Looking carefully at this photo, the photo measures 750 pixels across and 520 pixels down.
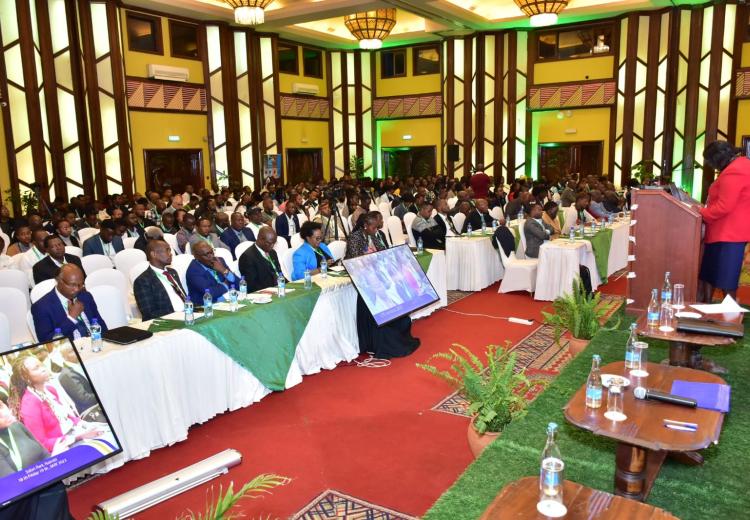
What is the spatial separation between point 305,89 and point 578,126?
27.7 ft

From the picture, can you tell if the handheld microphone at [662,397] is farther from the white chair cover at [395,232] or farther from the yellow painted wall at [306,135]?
the yellow painted wall at [306,135]

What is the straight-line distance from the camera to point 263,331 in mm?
4996

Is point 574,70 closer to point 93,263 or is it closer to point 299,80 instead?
point 299,80

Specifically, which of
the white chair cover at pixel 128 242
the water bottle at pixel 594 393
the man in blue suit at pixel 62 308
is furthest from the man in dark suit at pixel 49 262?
the water bottle at pixel 594 393

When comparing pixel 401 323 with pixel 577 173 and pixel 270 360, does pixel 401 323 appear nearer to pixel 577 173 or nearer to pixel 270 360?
pixel 270 360

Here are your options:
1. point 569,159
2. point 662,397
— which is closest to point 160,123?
point 569,159

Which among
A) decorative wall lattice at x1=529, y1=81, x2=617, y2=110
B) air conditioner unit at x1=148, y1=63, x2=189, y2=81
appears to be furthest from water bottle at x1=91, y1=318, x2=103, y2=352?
decorative wall lattice at x1=529, y1=81, x2=617, y2=110

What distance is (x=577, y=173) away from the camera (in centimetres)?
1812

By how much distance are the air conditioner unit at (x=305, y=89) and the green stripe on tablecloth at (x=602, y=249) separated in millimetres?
12492

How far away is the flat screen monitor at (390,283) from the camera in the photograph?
17.9 ft

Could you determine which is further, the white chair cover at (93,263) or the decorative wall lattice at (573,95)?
the decorative wall lattice at (573,95)

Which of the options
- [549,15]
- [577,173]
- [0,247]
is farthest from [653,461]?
[577,173]

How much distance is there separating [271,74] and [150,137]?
4322 millimetres

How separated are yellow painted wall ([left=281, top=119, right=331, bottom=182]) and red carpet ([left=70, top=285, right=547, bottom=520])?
14.4 m
